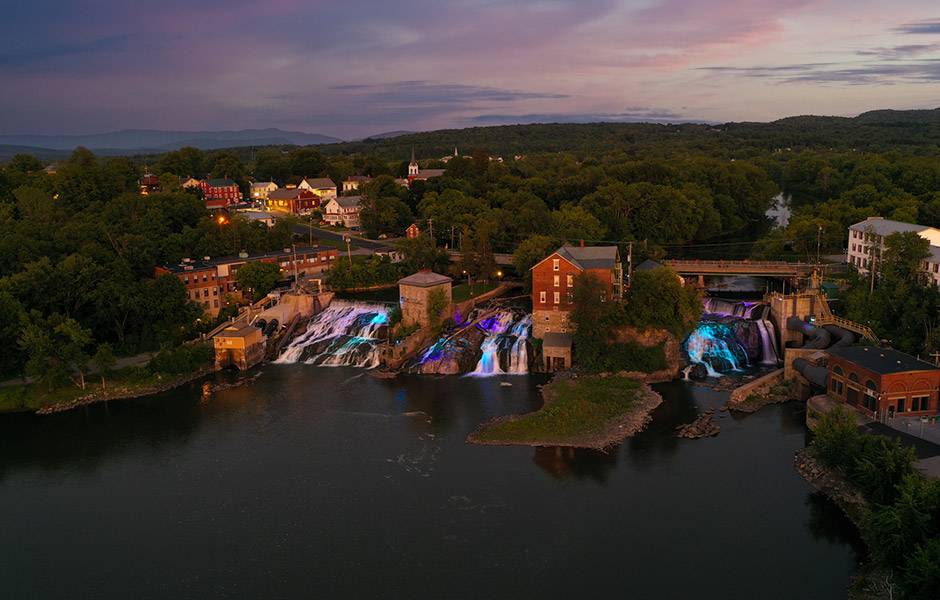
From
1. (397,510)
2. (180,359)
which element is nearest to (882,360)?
(397,510)

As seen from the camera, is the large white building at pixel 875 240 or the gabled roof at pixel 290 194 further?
the gabled roof at pixel 290 194

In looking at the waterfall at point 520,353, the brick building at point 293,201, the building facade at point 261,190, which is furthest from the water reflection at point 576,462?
the building facade at point 261,190

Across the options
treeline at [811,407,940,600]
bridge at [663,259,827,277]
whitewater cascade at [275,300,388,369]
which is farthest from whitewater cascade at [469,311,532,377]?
treeline at [811,407,940,600]

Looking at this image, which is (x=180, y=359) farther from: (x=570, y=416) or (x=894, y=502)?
(x=894, y=502)

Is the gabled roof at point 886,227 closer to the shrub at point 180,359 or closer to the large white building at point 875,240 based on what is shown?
the large white building at point 875,240

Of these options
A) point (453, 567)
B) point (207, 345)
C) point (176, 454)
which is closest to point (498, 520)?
point (453, 567)

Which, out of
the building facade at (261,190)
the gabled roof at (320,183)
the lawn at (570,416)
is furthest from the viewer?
the building facade at (261,190)

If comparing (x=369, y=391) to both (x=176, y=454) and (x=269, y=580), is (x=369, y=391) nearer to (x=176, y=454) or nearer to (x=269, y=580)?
(x=176, y=454)
